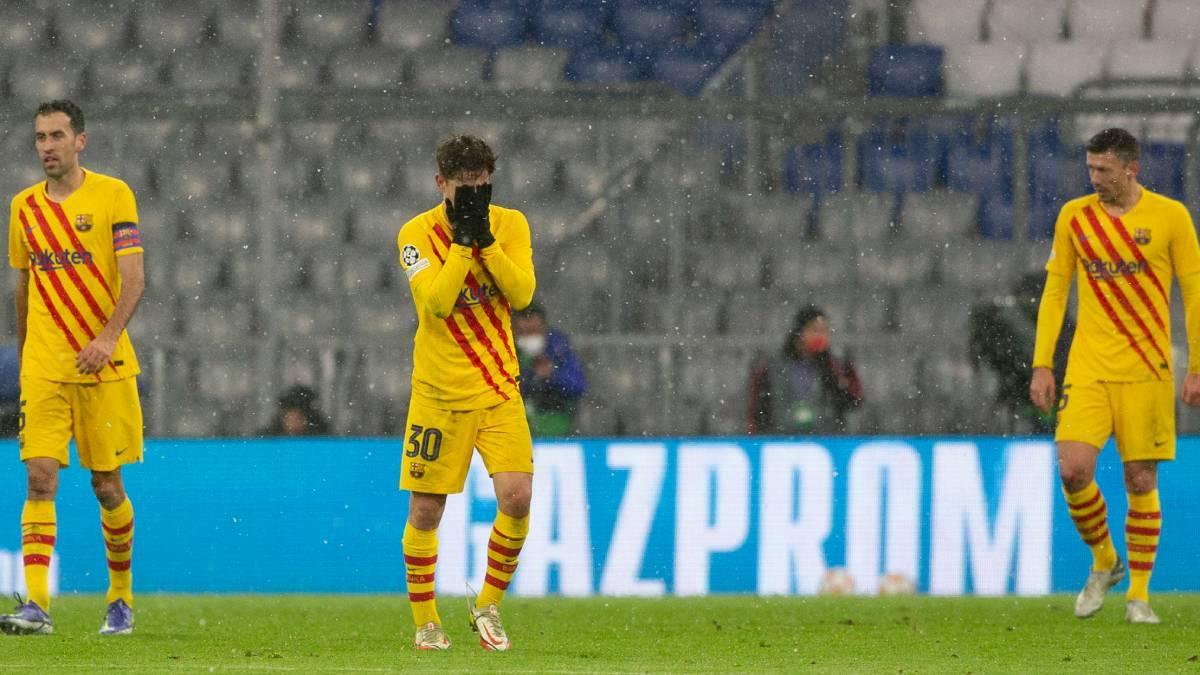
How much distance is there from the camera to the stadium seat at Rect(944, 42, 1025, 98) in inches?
441

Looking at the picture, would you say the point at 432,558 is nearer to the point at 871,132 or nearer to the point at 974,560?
the point at 974,560

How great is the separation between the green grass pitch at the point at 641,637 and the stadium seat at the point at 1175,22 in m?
3.35

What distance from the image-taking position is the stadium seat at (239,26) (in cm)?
1153

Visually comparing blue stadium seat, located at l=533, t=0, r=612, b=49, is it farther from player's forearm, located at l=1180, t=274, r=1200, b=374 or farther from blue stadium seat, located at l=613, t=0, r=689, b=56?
player's forearm, located at l=1180, t=274, r=1200, b=374

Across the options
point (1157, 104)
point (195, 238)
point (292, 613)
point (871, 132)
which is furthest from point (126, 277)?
point (1157, 104)

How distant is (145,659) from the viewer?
635 cm

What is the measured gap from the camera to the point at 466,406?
6438mm

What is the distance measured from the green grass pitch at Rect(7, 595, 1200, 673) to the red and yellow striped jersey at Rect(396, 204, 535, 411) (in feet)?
2.55

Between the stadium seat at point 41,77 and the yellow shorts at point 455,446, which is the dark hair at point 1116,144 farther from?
the stadium seat at point 41,77

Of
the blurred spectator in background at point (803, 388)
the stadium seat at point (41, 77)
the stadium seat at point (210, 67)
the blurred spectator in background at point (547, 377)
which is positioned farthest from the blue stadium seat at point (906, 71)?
the stadium seat at point (41, 77)

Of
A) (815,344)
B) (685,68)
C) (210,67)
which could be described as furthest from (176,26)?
(815,344)

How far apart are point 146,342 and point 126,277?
3.48 metres

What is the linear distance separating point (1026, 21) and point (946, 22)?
1.87 feet

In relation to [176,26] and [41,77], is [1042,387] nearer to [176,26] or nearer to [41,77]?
[176,26]
